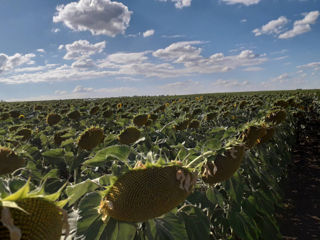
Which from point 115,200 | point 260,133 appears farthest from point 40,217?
point 260,133

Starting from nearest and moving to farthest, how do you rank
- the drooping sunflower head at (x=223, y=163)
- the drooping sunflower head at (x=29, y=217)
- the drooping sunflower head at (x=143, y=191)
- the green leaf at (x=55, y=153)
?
the drooping sunflower head at (x=29, y=217) < the drooping sunflower head at (x=143, y=191) < the drooping sunflower head at (x=223, y=163) < the green leaf at (x=55, y=153)

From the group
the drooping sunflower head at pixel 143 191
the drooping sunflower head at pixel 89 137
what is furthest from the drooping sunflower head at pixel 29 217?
the drooping sunflower head at pixel 89 137

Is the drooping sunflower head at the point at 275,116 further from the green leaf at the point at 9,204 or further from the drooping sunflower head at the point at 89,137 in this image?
the green leaf at the point at 9,204

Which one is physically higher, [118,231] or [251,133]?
[251,133]

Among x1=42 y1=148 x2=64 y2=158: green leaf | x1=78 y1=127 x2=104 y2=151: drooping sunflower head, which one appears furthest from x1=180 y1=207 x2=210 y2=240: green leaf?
x1=42 y1=148 x2=64 y2=158: green leaf

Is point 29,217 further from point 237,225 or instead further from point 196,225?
point 237,225

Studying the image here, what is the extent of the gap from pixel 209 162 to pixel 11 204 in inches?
47.6

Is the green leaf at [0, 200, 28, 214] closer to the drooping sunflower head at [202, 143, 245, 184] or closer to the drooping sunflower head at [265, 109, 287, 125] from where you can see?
the drooping sunflower head at [202, 143, 245, 184]

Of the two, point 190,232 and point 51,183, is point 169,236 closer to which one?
point 190,232

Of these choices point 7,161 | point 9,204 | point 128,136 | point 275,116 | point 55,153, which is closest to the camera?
point 9,204

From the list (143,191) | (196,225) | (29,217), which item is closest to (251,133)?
(196,225)

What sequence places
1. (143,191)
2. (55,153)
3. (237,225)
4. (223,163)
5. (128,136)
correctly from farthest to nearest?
(128,136) < (55,153) < (237,225) < (223,163) < (143,191)

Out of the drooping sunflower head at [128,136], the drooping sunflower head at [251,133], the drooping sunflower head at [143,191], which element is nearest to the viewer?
the drooping sunflower head at [143,191]

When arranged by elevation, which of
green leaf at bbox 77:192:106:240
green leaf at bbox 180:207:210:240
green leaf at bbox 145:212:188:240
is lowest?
green leaf at bbox 180:207:210:240
